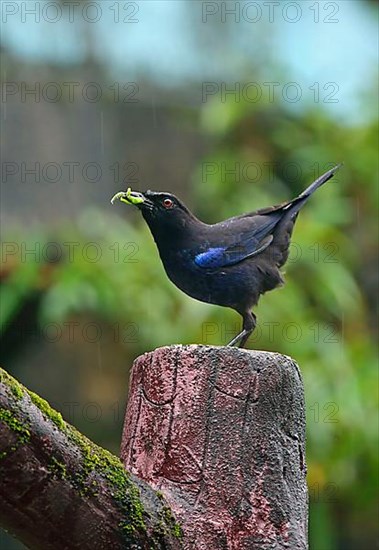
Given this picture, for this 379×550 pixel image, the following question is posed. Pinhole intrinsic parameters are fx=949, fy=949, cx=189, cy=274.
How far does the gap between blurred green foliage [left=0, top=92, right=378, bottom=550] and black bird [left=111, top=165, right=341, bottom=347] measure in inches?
93.6

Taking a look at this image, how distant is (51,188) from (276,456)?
455 cm

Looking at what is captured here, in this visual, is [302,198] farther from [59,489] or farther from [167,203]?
[59,489]

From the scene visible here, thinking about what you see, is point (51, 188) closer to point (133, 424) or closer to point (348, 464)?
point (348, 464)

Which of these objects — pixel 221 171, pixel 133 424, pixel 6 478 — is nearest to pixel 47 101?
pixel 221 171

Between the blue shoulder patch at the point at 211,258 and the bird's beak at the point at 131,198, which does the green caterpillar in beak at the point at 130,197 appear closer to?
the bird's beak at the point at 131,198

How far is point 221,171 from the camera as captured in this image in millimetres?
6105

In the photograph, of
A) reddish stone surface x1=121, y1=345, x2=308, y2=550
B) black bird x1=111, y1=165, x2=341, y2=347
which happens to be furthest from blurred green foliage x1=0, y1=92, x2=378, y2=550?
reddish stone surface x1=121, y1=345, x2=308, y2=550

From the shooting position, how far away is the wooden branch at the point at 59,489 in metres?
1.39

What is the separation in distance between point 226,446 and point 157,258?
11.8 ft

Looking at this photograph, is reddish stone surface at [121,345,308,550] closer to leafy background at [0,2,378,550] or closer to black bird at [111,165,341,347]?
black bird at [111,165,341,347]

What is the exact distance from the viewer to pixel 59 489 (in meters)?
1.44

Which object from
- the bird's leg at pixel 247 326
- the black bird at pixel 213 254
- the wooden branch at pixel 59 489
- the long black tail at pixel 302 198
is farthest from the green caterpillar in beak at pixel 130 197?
the wooden branch at pixel 59 489

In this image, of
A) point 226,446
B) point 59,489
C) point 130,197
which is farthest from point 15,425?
point 130,197

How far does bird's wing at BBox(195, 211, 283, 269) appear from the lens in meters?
2.40
